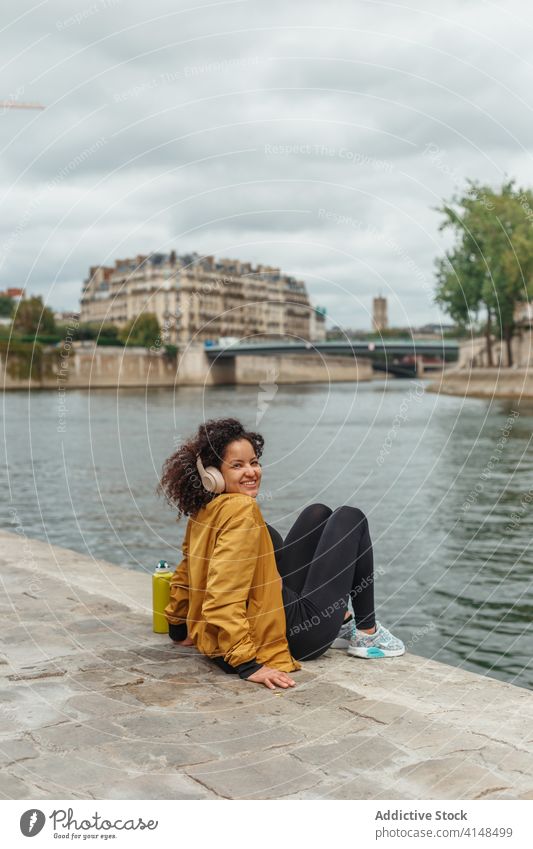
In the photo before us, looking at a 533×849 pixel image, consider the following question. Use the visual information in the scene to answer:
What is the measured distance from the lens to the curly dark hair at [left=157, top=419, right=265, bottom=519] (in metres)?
4.93

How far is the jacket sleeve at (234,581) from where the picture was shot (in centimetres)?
463

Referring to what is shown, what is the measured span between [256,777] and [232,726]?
21.6 inches

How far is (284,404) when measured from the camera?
52594 mm

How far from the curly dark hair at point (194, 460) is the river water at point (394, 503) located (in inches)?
29.7

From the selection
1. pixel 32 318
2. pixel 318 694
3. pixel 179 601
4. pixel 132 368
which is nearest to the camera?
pixel 318 694

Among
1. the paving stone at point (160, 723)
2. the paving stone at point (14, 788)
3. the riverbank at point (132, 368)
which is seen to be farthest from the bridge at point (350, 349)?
the riverbank at point (132, 368)

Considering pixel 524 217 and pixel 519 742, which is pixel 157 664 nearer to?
pixel 519 742

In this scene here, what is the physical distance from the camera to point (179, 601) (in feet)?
17.3

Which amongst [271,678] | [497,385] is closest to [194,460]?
[271,678]

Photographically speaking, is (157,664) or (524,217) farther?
(524,217)

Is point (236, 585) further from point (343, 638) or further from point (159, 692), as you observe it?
point (343, 638)

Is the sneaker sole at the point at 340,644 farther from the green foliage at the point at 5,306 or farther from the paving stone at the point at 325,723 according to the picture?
the green foliage at the point at 5,306
